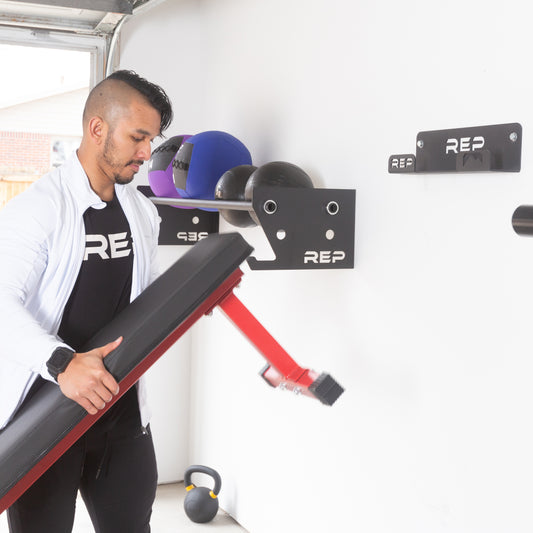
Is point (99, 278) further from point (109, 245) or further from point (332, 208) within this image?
point (332, 208)

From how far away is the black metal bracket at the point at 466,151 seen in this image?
5.91 feet

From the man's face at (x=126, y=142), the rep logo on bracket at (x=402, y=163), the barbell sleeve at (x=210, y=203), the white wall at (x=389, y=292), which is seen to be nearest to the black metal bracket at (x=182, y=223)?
the barbell sleeve at (x=210, y=203)

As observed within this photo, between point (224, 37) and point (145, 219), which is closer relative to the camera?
point (145, 219)

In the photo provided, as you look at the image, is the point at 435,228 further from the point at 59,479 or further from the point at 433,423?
the point at 59,479

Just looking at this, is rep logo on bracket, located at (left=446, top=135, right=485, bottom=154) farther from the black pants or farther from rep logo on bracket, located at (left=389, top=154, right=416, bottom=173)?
the black pants

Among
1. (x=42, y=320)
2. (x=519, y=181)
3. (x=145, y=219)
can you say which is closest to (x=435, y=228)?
(x=519, y=181)

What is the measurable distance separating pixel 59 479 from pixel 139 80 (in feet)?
3.51

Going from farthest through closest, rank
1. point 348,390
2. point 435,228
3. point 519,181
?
point 348,390 < point 435,228 < point 519,181

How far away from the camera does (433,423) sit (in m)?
2.11

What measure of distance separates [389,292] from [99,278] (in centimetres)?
87

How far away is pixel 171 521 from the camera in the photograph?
3350 mm

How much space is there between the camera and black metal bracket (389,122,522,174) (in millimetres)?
1803

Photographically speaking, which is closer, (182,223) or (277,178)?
(277,178)

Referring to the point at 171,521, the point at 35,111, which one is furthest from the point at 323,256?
the point at 35,111
